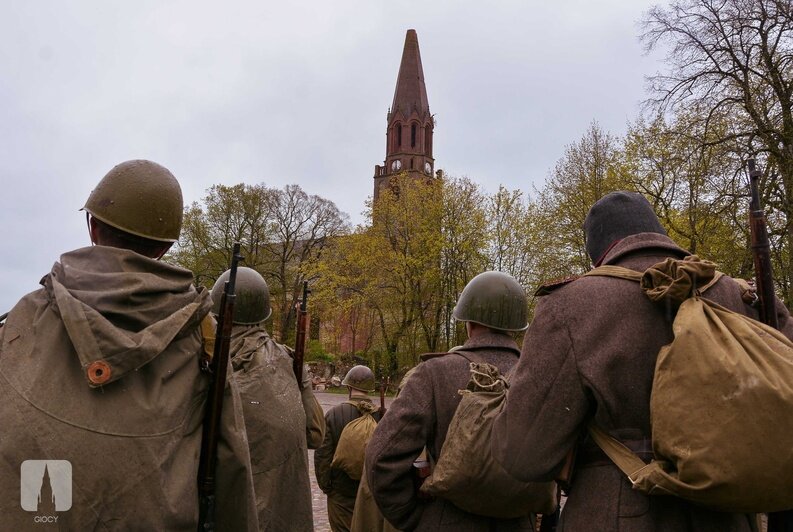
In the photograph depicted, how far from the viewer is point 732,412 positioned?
1.80 m

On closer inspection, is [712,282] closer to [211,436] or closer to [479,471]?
[479,471]

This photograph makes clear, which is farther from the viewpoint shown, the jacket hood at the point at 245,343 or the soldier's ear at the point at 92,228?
the jacket hood at the point at 245,343

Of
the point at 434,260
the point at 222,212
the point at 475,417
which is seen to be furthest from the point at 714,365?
the point at 222,212

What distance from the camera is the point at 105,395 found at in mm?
2160

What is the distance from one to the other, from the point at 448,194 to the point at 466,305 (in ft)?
101

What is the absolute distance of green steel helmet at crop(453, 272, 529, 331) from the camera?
378cm

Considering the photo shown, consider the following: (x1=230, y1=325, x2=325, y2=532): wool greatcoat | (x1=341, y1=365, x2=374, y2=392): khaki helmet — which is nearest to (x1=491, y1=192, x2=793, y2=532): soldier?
(x1=230, y1=325, x2=325, y2=532): wool greatcoat

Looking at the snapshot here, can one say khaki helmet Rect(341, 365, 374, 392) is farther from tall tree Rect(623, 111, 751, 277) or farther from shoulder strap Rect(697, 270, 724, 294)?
tall tree Rect(623, 111, 751, 277)

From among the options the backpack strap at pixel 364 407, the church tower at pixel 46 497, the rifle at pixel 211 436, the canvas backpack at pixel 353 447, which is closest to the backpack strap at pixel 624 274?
the rifle at pixel 211 436

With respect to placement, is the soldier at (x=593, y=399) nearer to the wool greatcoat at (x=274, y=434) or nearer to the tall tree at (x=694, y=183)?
the wool greatcoat at (x=274, y=434)

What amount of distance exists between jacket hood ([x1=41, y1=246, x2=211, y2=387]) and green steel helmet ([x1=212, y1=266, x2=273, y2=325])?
2191mm

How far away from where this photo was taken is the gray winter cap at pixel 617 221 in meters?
2.54

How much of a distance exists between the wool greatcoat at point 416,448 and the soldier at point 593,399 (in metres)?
1.02

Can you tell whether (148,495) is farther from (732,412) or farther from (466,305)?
(466,305)
